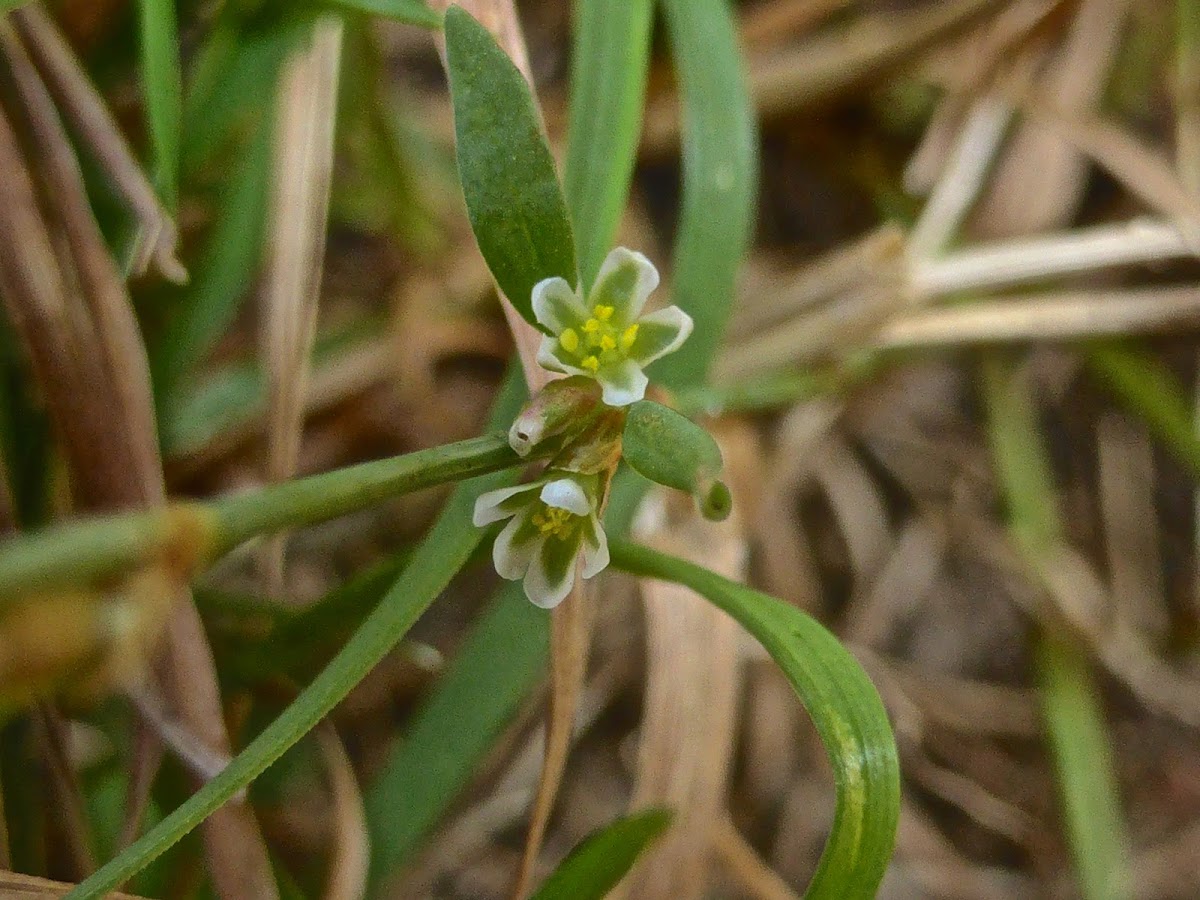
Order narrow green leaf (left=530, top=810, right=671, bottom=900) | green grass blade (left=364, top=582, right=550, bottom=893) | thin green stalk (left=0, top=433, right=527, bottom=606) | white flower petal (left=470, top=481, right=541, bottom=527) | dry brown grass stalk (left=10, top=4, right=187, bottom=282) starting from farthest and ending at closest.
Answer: green grass blade (left=364, top=582, right=550, bottom=893), dry brown grass stalk (left=10, top=4, right=187, bottom=282), narrow green leaf (left=530, top=810, right=671, bottom=900), white flower petal (left=470, top=481, right=541, bottom=527), thin green stalk (left=0, top=433, right=527, bottom=606)

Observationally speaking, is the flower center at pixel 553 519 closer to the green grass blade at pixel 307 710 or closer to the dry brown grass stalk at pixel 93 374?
the green grass blade at pixel 307 710

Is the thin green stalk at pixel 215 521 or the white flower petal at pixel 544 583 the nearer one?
the thin green stalk at pixel 215 521

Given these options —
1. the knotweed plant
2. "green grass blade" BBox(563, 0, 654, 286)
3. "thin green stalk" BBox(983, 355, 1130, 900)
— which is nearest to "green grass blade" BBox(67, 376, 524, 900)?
the knotweed plant

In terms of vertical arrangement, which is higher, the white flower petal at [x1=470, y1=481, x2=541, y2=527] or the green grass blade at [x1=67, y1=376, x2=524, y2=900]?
the white flower petal at [x1=470, y1=481, x2=541, y2=527]

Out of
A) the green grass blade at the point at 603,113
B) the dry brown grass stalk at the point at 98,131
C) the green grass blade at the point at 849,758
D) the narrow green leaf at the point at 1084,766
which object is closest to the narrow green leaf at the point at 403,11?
the green grass blade at the point at 603,113

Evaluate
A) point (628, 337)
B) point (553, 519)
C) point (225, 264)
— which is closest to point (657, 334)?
point (628, 337)

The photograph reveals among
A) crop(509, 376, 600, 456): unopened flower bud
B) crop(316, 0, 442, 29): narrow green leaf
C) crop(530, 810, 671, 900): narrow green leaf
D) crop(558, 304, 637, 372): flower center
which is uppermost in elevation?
crop(316, 0, 442, 29): narrow green leaf

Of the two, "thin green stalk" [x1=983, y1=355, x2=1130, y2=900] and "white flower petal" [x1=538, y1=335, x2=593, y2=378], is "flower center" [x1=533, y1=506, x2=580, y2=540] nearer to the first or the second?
"white flower petal" [x1=538, y1=335, x2=593, y2=378]

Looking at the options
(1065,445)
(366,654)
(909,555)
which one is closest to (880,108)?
(1065,445)
